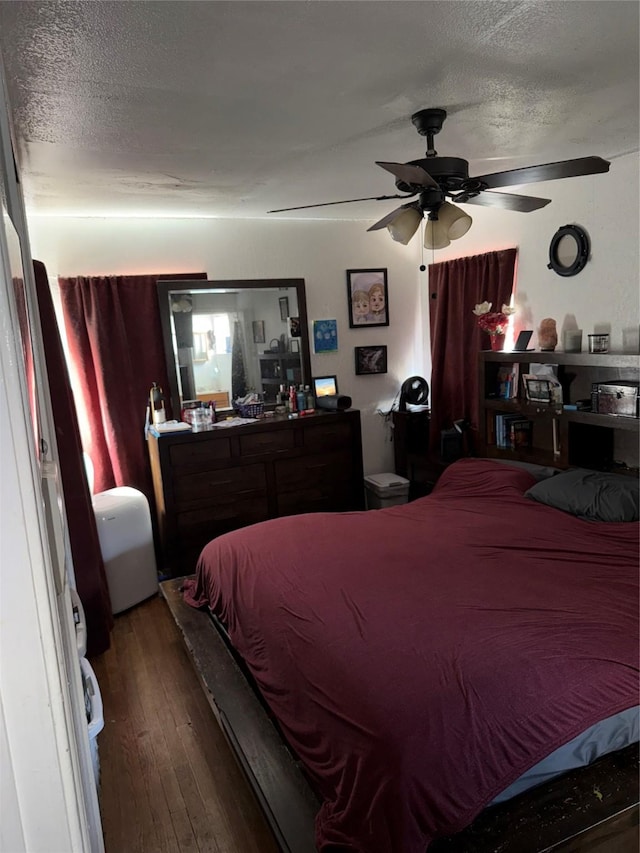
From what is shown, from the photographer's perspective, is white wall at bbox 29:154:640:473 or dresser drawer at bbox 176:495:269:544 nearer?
white wall at bbox 29:154:640:473

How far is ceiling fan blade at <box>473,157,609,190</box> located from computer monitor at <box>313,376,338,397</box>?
2.53 metres

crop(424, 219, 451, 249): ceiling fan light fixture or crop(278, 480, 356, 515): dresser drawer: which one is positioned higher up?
crop(424, 219, 451, 249): ceiling fan light fixture

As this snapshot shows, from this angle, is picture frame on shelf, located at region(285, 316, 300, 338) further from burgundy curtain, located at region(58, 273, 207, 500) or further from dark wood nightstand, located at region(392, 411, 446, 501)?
dark wood nightstand, located at region(392, 411, 446, 501)

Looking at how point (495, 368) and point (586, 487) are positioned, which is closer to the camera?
point (586, 487)

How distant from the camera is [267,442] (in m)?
3.95

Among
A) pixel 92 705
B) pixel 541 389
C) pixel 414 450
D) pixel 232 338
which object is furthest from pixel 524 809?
pixel 232 338

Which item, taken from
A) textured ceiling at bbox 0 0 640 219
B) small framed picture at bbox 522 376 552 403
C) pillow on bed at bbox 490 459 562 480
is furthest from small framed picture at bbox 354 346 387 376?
textured ceiling at bbox 0 0 640 219

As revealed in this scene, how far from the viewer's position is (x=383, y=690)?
1.67 metres

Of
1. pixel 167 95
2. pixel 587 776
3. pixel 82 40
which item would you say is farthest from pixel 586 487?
pixel 82 40

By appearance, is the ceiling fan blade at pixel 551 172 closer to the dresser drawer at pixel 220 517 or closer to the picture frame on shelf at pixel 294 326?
the picture frame on shelf at pixel 294 326

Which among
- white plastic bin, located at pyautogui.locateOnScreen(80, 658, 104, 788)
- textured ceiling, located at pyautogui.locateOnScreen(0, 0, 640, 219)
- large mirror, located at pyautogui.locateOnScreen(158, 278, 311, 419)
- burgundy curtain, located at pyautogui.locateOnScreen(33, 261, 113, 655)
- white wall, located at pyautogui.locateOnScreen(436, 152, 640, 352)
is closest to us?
white plastic bin, located at pyautogui.locateOnScreen(80, 658, 104, 788)

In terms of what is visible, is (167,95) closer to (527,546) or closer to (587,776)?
(527,546)

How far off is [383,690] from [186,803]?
95 centimetres

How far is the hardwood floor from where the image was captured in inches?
74.1
